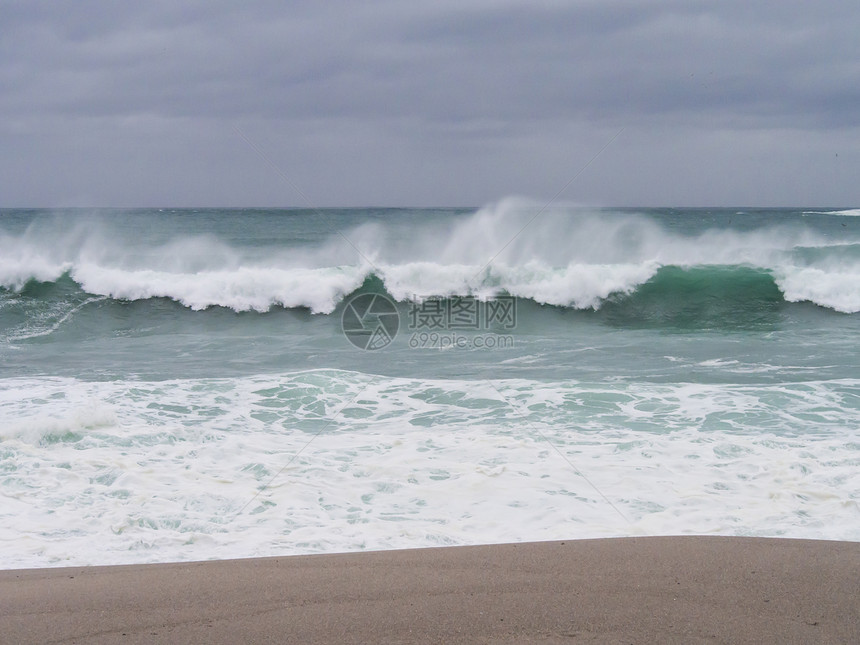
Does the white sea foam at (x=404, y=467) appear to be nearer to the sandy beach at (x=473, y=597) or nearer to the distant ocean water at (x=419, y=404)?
the distant ocean water at (x=419, y=404)

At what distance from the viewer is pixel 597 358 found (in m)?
9.73

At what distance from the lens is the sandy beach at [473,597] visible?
2.70 m

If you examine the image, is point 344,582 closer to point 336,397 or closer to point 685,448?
point 685,448

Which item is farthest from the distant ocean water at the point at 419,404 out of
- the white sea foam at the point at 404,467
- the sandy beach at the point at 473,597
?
the sandy beach at the point at 473,597

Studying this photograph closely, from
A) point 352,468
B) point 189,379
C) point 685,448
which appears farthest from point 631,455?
point 189,379

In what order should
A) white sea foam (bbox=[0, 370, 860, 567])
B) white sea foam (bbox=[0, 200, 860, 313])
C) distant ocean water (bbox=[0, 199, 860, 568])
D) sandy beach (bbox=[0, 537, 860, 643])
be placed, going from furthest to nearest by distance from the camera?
white sea foam (bbox=[0, 200, 860, 313]) → distant ocean water (bbox=[0, 199, 860, 568]) → white sea foam (bbox=[0, 370, 860, 567]) → sandy beach (bbox=[0, 537, 860, 643])

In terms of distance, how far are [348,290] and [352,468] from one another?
36.0ft

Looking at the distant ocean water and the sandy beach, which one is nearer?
the sandy beach

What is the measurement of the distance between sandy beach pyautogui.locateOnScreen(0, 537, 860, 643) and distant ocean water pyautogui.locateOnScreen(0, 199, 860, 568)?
14.8 inches

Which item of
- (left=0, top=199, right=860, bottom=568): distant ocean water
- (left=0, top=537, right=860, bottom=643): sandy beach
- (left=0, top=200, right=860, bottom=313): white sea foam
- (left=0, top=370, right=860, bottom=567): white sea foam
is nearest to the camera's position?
(left=0, top=537, right=860, bottom=643): sandy beach

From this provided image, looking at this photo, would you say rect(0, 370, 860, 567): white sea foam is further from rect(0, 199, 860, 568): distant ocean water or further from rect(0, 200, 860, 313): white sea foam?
rect(0, 200, 860, 313): white sea foam

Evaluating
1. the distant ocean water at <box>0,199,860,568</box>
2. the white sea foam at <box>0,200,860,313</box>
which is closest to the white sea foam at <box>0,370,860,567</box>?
the distant ocean water at <box>0,199,860,568</box>

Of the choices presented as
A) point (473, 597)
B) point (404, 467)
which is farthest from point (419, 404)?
point (473, 597)

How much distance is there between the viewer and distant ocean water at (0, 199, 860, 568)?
4.15 meters
